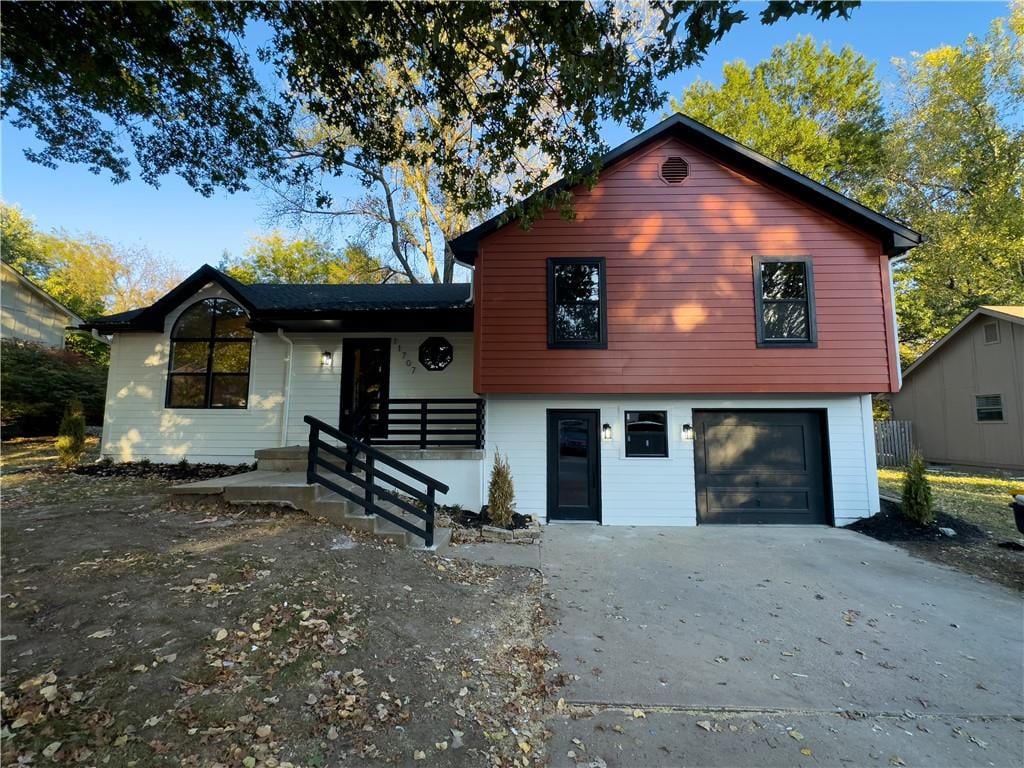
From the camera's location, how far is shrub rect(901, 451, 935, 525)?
7.32m

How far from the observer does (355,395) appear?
9.70 meters

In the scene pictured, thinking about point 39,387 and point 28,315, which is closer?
point 39,387

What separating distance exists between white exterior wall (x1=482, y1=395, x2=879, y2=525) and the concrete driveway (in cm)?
197

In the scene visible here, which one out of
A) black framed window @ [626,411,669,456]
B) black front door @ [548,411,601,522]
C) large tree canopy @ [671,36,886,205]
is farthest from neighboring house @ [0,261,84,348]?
large tree canopy @ [671,36,886,205]

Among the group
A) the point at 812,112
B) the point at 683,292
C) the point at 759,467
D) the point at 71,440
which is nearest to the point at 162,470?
the point at 71,440

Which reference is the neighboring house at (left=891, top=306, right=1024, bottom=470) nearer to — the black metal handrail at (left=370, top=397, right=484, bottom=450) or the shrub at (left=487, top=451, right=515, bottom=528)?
the shrub at (left=487, top=451, right=515, bottom=528)

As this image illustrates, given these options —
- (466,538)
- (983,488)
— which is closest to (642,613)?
(466,538)

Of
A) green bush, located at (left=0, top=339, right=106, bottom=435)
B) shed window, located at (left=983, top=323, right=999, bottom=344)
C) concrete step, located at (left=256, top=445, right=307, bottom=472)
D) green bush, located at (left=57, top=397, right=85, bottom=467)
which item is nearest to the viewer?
concrete step, located at (left=256, top=445, right=307, bottom=472)

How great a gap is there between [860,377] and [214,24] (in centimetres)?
1013

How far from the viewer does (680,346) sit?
26.2ft

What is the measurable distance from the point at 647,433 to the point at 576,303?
8.76 feet

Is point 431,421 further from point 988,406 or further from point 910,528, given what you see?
point 988,406

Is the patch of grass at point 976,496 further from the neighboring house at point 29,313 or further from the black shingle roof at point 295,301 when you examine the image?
the neighboring house at point 29,313

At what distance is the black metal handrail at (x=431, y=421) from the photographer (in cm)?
836
